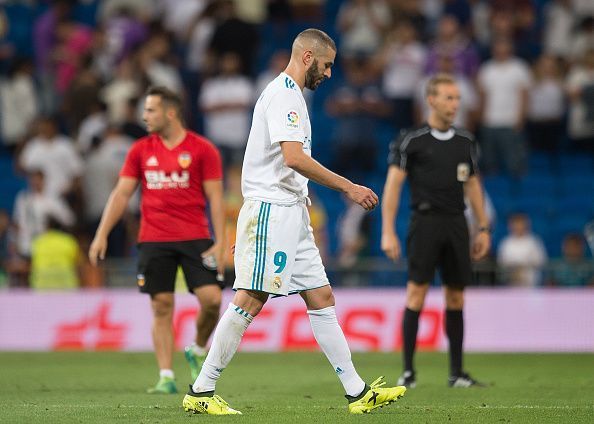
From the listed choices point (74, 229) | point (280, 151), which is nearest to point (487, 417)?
point (280, 151)

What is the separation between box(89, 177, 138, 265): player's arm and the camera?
10375 millimetres

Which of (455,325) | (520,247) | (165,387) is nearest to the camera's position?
(165,387)

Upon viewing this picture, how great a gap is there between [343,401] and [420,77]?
425 inches

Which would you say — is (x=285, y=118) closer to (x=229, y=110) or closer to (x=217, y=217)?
(x=217, y=217)

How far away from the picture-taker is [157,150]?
34.8 ft

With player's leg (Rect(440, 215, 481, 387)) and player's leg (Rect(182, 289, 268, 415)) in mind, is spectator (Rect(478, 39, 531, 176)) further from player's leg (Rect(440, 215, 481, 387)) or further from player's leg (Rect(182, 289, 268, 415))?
player's leg (Rect(182, 289, 268, 415))

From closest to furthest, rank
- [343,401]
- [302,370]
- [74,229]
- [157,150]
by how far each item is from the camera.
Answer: [343,401]
[157,150]
[302,370]
[74,229]

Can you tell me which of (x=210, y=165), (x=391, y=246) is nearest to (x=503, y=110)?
(x=391, y=246)

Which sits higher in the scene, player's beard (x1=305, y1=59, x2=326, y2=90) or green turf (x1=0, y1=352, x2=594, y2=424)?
player's beard (x1=305, y1=59, x2=326, y2=90)

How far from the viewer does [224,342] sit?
8.29m

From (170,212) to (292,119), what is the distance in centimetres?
266

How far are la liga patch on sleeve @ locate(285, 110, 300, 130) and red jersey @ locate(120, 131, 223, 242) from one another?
8.34 feet

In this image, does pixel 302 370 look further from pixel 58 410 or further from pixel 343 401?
pixel 58 410

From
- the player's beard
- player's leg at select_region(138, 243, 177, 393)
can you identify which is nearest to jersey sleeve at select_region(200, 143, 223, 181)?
player's leg at select_region(138, 243, 177, 393)
